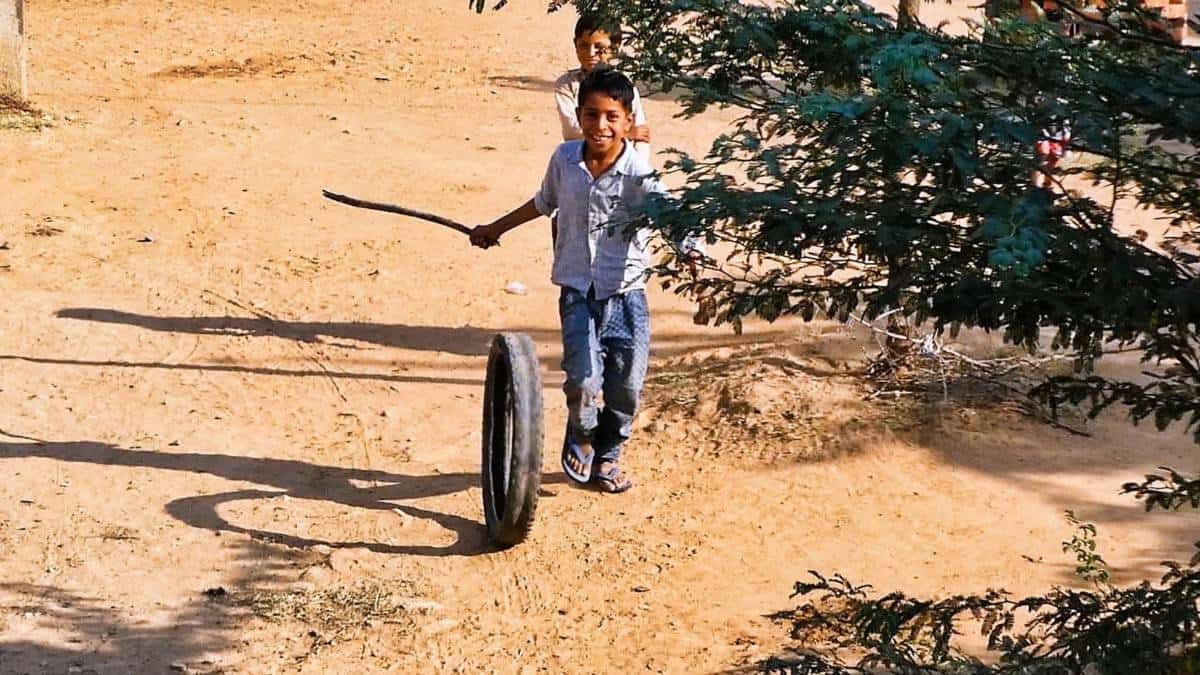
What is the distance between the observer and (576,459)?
19.1ft

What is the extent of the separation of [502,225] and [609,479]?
1013 millimetres

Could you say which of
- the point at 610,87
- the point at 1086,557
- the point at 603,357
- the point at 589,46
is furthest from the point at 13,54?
the point at 1086,557

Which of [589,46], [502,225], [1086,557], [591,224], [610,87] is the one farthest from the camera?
[589,46]

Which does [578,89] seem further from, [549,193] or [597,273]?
[597,273]

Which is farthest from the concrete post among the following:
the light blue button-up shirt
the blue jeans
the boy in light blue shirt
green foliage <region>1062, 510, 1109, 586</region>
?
green foliage <region>1062, 510, 1109, 586</region>

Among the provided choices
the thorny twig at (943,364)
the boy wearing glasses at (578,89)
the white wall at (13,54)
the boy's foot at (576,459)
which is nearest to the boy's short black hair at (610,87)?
the boy wearing glasses at (578,89)

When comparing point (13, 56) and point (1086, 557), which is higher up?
point (13, 56)

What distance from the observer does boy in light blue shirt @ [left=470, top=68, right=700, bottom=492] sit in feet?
18.0

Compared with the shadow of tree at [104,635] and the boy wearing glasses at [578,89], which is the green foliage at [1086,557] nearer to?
the boy wearing glasses at [578,89]

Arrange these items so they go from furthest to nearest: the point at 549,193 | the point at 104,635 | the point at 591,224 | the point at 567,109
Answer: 1. the point at 567,109
2. the point at 549,193
3. the point at 591,224
4. the point at 104,635

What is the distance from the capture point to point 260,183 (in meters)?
9.85

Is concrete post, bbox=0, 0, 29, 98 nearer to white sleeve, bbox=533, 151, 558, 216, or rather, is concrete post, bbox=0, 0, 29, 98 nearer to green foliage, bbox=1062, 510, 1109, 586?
white sleeve, bbox=533, 151, 558, 216

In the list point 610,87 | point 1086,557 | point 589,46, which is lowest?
point 1086,557

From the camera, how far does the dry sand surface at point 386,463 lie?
16.2 ft
